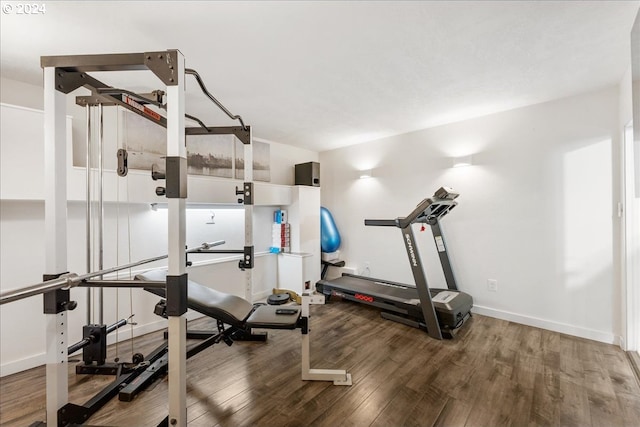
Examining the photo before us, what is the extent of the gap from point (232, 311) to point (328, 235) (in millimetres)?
2606

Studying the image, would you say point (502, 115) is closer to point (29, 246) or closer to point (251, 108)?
point (251, 108)

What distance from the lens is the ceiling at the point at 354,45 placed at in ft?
4.87

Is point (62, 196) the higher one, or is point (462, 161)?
point (462, 161)

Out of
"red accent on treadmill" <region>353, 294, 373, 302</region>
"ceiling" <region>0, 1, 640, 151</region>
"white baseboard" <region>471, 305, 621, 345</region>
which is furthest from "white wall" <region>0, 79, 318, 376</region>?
"white baseboard" <region>471, 305, 621, 345</region>

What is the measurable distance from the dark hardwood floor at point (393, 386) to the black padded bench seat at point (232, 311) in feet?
1.50

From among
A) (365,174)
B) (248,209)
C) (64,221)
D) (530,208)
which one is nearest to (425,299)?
(530,208)

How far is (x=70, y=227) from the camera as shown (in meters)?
2.37

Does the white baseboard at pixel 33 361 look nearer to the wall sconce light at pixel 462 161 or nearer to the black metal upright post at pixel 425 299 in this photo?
the black metal upright post at pixel 425 299

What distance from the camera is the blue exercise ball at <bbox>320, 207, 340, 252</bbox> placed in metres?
4.37

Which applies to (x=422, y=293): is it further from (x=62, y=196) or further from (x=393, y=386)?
(x=62, y=196)

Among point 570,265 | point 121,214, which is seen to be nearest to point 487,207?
point 570,265

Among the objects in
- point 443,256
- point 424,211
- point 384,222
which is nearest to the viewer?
point 424,211

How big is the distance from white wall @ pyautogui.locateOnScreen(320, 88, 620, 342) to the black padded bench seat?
2434 millimetres

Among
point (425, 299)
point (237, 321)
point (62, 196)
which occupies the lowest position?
point (425, 299)
